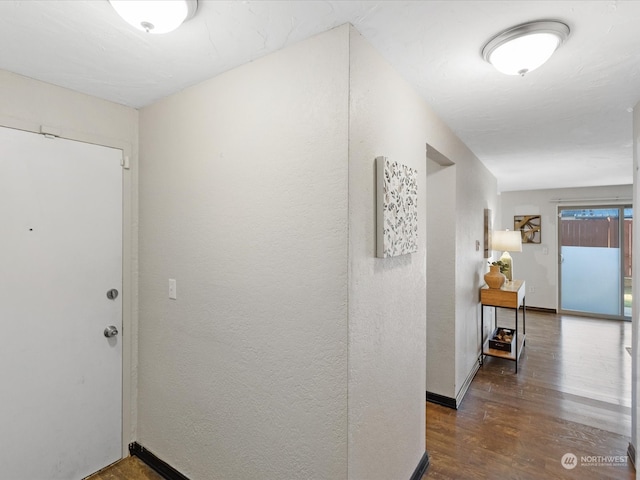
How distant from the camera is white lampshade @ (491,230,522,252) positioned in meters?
4.22

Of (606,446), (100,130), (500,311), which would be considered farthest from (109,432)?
(500,311)

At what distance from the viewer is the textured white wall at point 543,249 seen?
20.9 feet

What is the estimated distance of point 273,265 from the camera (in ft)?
5.16

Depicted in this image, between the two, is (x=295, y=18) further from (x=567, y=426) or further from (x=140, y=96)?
(x=567, y=426)

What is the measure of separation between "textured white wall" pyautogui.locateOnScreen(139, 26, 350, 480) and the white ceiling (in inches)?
5.5

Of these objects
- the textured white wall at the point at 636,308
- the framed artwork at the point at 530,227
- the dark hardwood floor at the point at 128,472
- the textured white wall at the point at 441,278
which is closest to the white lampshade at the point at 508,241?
the textured white wall at the point at 441,278

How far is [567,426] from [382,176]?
263 cm

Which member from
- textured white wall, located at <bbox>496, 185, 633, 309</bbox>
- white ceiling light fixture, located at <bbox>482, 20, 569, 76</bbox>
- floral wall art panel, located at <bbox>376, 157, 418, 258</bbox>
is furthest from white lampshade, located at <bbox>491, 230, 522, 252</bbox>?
white ceiling light fixture, located at <bbox>482, 20, 569, 76</bbox>

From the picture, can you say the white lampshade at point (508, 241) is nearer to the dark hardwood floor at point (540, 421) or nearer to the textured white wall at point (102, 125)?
the dark hardwood floor at point (540, 421)

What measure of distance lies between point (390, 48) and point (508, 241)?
353 centimetres

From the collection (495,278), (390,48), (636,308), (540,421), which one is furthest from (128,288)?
(495,278)

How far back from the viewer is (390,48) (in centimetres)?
154

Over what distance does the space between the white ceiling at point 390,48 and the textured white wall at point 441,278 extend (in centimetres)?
60

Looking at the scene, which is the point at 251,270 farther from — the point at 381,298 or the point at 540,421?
the point at 540,421
